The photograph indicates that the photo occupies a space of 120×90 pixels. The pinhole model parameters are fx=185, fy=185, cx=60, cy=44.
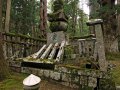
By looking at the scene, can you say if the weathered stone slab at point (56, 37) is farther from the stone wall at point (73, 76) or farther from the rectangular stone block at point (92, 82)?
the rectangular stone block at point (92, 82)

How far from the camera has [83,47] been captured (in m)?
9.21

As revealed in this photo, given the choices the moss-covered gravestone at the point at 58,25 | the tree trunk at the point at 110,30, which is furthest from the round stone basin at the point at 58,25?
the tree trunk at the point at 110,30

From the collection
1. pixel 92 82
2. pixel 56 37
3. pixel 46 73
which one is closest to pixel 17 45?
pixel 56 37

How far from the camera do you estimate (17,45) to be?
8453mm

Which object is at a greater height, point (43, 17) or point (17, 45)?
point (43, 17)

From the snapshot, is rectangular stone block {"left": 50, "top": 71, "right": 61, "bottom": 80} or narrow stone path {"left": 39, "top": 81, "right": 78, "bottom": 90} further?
rectangular stone block {"left": 50, "top": 71, "right": 61, "bottom": 80}

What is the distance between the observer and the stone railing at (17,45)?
7.95m

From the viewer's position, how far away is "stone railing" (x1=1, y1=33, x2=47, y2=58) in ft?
26.1

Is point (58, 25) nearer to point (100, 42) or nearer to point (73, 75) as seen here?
point (100, 42)

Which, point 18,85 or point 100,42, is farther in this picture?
point 18,85

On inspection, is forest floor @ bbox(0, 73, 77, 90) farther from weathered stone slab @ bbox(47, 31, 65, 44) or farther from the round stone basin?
the round stone basin

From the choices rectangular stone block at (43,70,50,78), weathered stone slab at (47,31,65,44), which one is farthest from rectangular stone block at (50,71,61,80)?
weathered stone slab at (47,31,65,44)

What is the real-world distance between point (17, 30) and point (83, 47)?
17.1m

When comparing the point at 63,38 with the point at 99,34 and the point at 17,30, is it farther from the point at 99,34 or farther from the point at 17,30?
the point at 17,30
